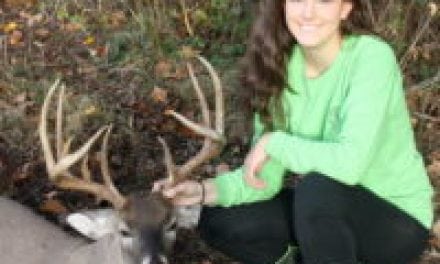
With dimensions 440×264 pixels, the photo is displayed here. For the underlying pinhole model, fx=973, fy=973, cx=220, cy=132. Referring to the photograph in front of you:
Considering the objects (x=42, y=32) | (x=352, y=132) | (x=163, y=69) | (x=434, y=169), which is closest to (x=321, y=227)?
(x=352, y=132)

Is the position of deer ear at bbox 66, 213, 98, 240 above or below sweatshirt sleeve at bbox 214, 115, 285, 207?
below

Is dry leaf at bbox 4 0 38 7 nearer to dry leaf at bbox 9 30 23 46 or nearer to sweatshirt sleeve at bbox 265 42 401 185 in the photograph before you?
dry leaf at bbox 9 30 23 46

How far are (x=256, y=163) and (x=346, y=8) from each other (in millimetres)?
791

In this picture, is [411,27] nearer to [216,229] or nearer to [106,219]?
[216,229]

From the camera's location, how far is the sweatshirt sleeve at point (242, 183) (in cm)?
454

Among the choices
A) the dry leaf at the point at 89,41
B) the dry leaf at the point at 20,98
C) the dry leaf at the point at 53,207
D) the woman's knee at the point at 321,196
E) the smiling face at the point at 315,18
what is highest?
the smiling face at the point at 315,18

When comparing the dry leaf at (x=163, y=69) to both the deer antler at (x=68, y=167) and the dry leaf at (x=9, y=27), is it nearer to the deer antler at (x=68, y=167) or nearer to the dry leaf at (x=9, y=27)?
the dry leaf at (x=9, y=27)

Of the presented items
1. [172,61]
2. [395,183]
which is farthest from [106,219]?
[172,61]

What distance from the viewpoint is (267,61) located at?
171 inches

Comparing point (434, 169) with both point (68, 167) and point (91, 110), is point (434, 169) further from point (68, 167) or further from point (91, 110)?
point (68, 167)

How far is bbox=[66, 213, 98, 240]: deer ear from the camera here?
462 centimetres

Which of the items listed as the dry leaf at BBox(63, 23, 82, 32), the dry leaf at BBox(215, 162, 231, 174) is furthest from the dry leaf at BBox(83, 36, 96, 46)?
the dry leaf at BBox(215, 162, 231, 174)

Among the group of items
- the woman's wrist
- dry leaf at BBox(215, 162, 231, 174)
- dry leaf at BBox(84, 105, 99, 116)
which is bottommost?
dry leaf at BBox(215, 162, 231, 174)

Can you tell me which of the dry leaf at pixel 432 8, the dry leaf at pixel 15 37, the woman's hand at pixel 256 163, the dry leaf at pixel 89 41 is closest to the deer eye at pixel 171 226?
the woman's hand at pixel 256 163
